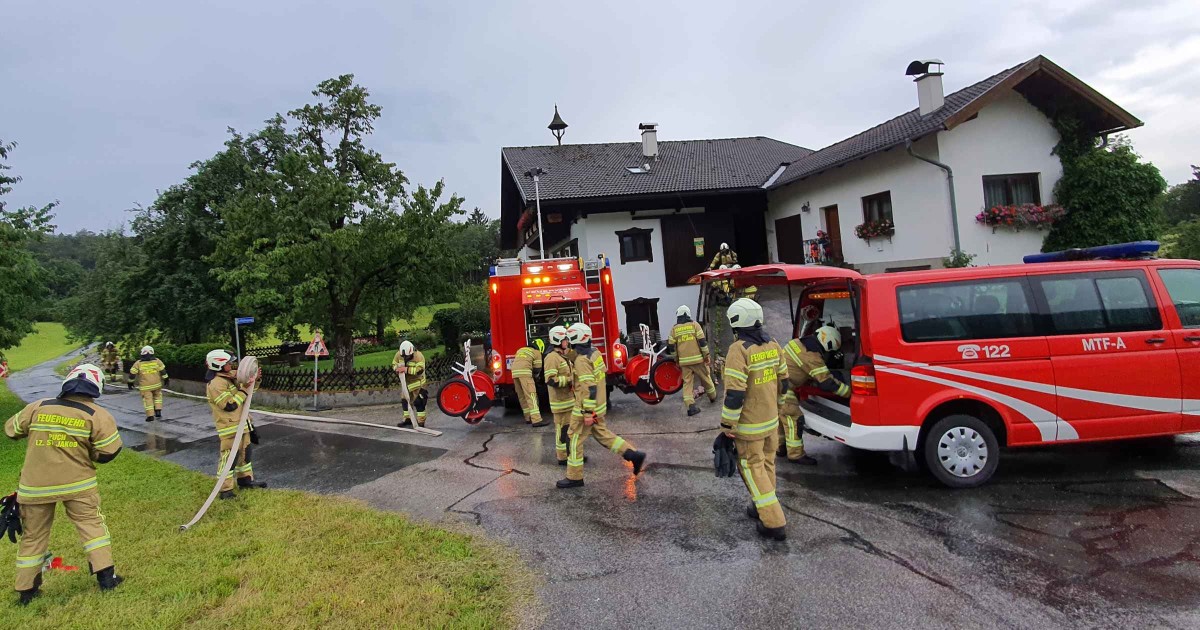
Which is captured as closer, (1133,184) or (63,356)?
(1133,184)

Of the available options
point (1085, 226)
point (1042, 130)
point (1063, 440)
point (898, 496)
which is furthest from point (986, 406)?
point (1042, 130)

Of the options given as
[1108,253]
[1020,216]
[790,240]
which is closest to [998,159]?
[1020,216]

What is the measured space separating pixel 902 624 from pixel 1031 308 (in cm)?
330

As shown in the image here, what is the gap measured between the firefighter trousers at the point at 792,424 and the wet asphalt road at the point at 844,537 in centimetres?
21

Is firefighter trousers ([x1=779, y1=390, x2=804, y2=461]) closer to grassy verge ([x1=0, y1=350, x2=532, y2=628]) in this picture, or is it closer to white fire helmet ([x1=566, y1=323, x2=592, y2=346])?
white fire helmet ([x1=566, y1=323, x2=592, y2=346])

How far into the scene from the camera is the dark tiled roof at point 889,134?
519 inches

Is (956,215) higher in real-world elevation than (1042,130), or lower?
lower

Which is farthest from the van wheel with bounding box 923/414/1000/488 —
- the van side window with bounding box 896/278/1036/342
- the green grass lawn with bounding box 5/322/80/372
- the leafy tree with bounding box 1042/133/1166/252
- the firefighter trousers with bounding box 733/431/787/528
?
Result: the green grass lawn with bounding box 5/322/80/372

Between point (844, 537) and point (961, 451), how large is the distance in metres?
1.59

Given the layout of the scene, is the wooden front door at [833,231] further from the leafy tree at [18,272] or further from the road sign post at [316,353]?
the leafy tree at [18,272]

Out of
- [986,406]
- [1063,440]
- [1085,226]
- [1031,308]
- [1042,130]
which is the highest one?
[1042,130]

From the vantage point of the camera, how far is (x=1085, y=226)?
13.0 m

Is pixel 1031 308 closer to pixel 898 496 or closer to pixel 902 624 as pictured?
pixel 898 496

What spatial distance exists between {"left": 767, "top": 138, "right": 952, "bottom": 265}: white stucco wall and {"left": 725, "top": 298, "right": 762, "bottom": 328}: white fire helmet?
426 inches
